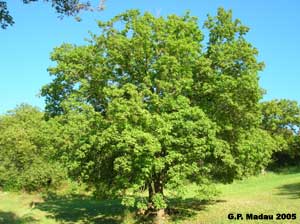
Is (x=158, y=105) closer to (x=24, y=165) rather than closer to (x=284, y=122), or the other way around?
(x=24, y=165)

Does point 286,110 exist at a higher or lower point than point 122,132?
higher

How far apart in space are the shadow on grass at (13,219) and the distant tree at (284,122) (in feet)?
146

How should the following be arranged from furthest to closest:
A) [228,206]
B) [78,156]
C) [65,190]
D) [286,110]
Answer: [286,110] < [65,190] < [228,206] < [78,156]

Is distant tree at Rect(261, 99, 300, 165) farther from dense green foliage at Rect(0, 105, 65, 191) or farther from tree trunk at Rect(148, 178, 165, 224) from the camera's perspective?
tree trunk at Rect(148, 178, 165, 224)

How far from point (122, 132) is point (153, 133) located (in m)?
1.64

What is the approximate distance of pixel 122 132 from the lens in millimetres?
17500

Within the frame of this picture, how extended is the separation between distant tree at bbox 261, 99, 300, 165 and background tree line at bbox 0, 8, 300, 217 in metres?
39.6

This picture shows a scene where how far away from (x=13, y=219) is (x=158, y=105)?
40.9ft

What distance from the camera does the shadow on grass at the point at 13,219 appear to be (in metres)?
22.5

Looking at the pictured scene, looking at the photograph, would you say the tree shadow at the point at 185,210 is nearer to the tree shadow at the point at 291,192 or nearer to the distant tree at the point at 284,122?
the tree shadow at the point at 291,192

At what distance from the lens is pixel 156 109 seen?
19.3m

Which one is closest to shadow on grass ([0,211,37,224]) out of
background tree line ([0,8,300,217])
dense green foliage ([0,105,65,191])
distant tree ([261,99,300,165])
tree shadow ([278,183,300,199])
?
background tree line ([0,8,300,217])

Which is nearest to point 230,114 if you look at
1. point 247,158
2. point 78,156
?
point 247,158

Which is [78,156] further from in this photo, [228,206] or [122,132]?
[228,206]
